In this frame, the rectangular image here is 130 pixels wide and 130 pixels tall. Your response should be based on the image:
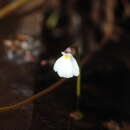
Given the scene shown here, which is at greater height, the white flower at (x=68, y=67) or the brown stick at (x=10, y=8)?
the brown stick at (x=10, y=8)

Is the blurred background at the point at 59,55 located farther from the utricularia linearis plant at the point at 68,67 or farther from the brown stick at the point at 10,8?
the utricularia linearis plant at the point at 68,67

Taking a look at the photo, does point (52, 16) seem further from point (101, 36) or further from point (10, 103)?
point (10, 103)

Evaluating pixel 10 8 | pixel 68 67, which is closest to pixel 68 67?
pixel 68 67

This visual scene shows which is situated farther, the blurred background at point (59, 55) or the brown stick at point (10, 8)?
the brown stick at point (10, 8)

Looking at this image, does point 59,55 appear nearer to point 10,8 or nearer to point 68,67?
point 10,8

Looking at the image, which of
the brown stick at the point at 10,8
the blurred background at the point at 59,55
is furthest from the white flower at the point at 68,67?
the brown stick at the point at 10,8

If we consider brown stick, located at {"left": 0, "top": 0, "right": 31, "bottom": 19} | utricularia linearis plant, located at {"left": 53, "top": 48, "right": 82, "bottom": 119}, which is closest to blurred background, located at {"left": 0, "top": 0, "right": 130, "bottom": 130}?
brown stick, located at {"left": 0, "top": 0, "right": 31, "bottom": 19}

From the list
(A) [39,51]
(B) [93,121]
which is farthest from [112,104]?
(A) [39,51]

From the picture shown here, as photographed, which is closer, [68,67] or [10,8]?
[68,67]
